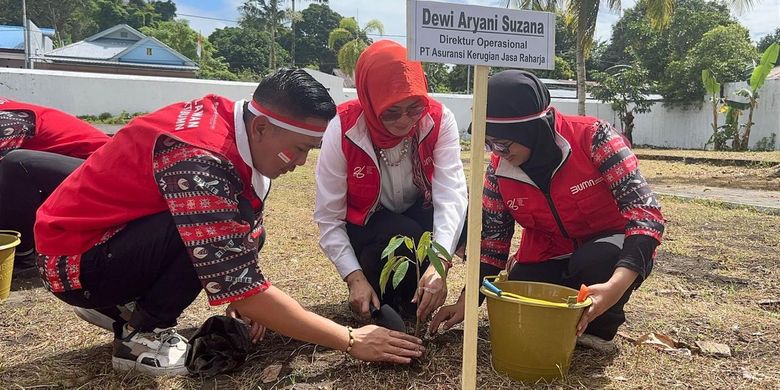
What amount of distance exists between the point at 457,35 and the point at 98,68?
3542 cm

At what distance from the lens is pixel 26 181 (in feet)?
9.61

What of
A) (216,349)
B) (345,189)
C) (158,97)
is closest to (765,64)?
(345,189)

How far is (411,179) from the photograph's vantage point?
255 centimetres

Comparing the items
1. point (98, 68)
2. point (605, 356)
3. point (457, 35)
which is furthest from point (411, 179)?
point (98, 68)

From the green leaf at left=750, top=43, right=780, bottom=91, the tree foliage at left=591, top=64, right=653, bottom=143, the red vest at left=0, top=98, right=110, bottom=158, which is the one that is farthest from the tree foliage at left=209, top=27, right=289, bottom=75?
the red vest at left=0, top=98, right=110, bottom=158

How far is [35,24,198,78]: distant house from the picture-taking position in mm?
32188

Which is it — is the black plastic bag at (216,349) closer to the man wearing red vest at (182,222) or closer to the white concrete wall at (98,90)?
the man wearing red vest at (182,222)

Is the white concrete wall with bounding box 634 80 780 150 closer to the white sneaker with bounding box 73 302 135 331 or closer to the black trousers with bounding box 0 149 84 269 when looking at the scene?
the black trousers with bounding box 0 149 84 269

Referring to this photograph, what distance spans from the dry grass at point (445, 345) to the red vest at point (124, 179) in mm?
461

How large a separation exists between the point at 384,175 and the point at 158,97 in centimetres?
1940

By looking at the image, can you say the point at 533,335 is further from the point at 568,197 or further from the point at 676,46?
the point at 676,46

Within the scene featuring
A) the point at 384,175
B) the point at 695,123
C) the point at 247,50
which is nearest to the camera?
the point at 384,175

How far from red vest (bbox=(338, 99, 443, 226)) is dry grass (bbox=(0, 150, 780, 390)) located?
459 millimetres

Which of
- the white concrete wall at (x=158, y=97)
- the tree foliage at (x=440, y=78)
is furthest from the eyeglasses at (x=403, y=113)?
the tree foliage at (x=440, y=78)
